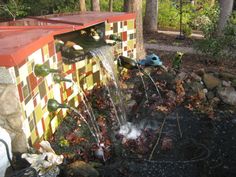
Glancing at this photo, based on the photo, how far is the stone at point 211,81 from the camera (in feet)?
21.1

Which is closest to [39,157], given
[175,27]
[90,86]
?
[90,86]

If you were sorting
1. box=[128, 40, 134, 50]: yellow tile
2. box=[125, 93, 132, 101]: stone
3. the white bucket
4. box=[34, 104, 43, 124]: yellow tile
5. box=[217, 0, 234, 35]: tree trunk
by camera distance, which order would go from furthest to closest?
box=[217, 0, 234, 35]: tree trunk
box=[128, 40, 134, 50]: yellow tile
box=[125, 93, 132, 101]: stone
box=[34, 104, 43, 124]: yellow tile
the white bucket

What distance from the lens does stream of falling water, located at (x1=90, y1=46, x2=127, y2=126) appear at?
202 inches

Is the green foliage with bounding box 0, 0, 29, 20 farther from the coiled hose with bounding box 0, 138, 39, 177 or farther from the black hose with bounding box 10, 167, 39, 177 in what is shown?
the black hose with bounding box 10, 167, 39, 177

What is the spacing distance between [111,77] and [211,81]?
2073 mm

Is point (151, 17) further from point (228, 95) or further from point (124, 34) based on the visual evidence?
point (228, 95)

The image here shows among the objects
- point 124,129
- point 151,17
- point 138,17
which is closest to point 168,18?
point 151,17

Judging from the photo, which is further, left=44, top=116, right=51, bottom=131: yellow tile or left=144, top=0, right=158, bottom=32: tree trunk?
left=144, top=0, right=158, bottom=32: tree trunk

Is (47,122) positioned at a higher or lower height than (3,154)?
lower

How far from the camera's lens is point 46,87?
4.16 m

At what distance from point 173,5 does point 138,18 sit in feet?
29.6

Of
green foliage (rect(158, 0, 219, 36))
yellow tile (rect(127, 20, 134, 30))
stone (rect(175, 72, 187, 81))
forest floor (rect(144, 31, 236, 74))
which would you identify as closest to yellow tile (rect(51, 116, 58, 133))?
stone (rect(175, 72, 187, 81))

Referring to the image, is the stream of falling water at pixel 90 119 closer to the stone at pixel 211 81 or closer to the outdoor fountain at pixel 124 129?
the outdoor fountain at pixel 124 129

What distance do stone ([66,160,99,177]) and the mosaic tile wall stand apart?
0.48 metres
